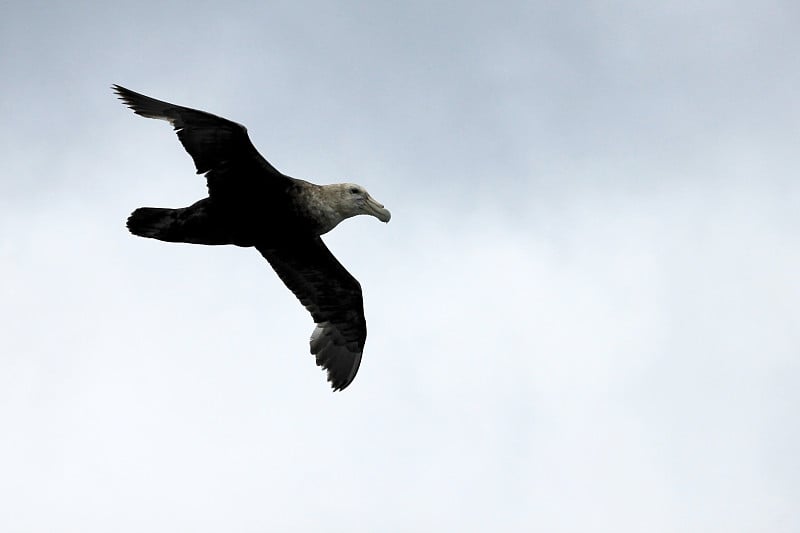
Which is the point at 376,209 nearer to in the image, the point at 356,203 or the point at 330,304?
the point at 356,203

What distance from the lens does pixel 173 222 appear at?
1583cm

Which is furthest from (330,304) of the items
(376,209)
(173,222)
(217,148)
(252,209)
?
(217,148)

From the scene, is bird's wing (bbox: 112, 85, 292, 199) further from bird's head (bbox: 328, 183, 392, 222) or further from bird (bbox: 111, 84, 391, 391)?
bird's head (bbox: 328, 183, 392, 222)

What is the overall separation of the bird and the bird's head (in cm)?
1

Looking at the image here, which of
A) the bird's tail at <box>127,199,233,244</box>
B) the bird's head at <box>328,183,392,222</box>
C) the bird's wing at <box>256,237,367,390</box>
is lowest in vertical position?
the bird's tail at <box>127,199,233,244</box>

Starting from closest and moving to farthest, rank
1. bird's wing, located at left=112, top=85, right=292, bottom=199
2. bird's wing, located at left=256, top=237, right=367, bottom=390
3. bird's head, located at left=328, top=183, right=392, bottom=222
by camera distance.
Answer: bird's wing, located at left=112, top=85, right=292, bottom=199 → bird's head, located at left=328, top=183, right=392, bottom=222 → bird's wing, located at left=256, top=237, right=367, bottom=390

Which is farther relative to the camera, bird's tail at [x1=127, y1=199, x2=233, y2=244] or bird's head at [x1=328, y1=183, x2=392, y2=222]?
bird's head at [x1=328, y1=183, x2=392, y2=222]

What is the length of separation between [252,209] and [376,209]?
189 cm

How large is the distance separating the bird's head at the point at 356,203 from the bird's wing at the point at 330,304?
1.05m

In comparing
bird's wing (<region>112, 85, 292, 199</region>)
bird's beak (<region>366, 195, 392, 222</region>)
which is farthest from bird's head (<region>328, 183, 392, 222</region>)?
bird's wing (<region>112, 85, 292, 199</region>)

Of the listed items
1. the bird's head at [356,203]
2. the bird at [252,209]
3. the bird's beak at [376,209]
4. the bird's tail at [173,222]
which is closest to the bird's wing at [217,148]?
the bird at [252,209]

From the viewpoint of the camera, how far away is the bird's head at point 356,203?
16562mm

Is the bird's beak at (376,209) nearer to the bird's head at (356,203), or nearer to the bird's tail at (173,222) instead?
the bird's head at (356,203)

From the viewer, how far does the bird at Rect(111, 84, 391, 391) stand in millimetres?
15352
